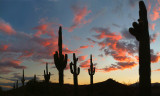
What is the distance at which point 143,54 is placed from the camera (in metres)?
8.84

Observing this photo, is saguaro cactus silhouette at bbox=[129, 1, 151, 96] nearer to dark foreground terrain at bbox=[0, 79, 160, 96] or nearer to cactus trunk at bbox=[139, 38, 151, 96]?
cactus trunk at bbox=[139, 38, 151, 96]

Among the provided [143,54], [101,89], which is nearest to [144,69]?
[143,54]

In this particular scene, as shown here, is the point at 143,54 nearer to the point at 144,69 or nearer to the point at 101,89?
the point at 144,69

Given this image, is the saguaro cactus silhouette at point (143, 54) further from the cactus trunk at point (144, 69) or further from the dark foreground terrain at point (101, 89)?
the dark foreground terrain at point (101, 89)

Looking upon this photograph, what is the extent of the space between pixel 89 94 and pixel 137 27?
18.0 metres

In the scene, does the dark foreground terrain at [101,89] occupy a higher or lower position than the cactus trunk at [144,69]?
lower

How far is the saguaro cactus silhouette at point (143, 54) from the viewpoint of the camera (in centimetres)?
855

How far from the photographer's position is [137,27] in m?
8.94

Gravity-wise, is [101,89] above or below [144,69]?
below

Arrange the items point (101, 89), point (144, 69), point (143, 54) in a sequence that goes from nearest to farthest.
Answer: point (144, 69), point (143, 54), point (101, 89)

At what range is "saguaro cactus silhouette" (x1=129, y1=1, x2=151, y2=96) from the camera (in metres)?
8.55

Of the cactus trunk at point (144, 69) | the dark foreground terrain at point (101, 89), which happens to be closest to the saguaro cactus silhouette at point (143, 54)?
the cactus trunk at point (144, 69)

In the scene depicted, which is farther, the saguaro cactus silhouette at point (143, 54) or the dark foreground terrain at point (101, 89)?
the dark foreground terrain at point (101, 89)

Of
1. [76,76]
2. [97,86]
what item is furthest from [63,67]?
[97,86]
